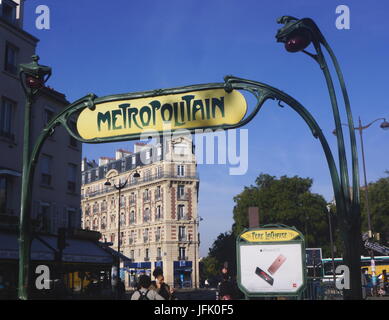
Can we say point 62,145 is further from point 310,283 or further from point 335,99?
point 335,99

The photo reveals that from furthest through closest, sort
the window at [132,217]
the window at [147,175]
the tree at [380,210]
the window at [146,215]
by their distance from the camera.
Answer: the window at [132,217] < the window at [147,175] < the window at [146,215] < the tree at [380,210]

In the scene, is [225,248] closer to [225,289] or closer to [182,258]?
[182,258]

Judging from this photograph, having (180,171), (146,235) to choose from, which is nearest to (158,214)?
(146,235)

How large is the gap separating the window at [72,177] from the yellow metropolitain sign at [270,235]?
23551 mm

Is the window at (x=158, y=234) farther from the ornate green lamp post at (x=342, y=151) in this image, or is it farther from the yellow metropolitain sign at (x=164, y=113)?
the ornate green lamp post at (x=342, y=151)

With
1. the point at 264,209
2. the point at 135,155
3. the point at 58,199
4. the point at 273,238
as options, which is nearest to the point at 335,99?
the point at 273,238

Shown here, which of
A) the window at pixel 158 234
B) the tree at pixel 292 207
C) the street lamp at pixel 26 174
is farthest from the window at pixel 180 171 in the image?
the street lamp at pixel 26 174

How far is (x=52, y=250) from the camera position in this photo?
2352cm

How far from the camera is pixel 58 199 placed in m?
29.0

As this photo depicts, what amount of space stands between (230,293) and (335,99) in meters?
4.30

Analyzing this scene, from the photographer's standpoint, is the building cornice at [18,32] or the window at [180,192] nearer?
the building cornice at [18,32]

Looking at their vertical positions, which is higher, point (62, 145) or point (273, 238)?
point (62, 145)

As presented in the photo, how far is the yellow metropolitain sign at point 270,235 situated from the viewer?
27.8 feet
